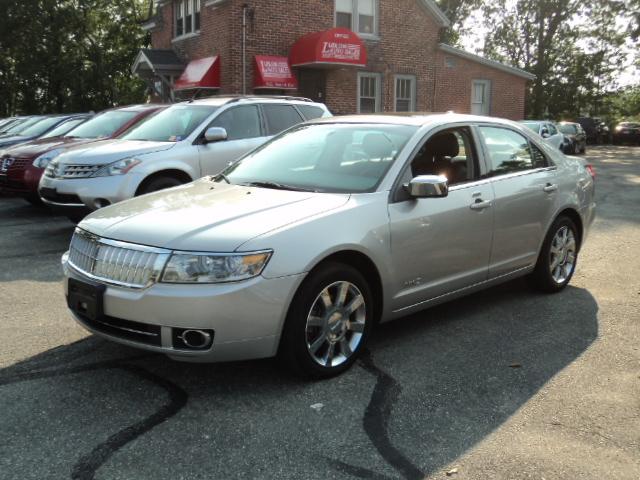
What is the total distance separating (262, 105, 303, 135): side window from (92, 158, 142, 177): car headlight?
2052mm

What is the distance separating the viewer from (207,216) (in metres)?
3.77

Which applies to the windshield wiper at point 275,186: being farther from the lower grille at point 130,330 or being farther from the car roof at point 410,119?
the lower grille at point 130,330

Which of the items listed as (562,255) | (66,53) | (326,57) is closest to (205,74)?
(326,57)

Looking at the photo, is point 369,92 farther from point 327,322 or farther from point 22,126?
point 327,322

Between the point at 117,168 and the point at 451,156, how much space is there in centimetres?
431

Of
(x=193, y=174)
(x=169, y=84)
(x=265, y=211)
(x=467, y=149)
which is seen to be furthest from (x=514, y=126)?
(x=169, y=84)

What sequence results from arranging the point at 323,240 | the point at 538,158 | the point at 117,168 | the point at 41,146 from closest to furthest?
the point at 323,240
the point at 538,158
the point at 117,168
the point at 41,146

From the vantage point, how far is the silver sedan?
342 cm

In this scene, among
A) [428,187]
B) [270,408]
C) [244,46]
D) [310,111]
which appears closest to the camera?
[270,408]

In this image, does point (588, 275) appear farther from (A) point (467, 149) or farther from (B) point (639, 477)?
(B) point (639, 477)

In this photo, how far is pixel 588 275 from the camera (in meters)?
6.52

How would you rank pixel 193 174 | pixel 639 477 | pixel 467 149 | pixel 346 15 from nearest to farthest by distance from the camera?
1. pixel 639 477
2. pixel 467 149
3. pixel 193 174
4. pixel 346 15

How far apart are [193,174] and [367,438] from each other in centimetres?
548

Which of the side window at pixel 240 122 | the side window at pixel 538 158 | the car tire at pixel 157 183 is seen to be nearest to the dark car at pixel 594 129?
the side window at pixel 240 122
